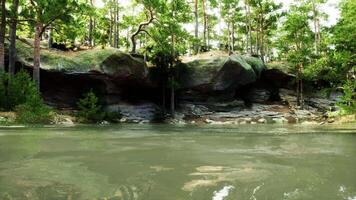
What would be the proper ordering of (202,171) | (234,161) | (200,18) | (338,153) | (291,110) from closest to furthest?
(202,171) → (234,161) → (338,153) → (291,110) → (200,18)

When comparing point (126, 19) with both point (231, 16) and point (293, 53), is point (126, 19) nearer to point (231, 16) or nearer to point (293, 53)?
point (293, 53)

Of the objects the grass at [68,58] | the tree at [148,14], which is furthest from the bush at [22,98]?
the tree at [148,14]

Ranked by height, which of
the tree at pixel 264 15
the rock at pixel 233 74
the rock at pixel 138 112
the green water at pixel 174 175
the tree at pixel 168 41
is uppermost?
the tree at pixel 264 15

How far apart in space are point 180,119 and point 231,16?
21.3 meters

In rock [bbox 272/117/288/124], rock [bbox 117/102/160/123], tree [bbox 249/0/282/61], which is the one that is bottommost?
rock [bbox 272/117/288/124]

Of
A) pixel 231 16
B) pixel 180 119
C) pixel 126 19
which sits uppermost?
pixel 231 16

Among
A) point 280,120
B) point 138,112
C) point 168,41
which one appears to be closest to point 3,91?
point 138,112

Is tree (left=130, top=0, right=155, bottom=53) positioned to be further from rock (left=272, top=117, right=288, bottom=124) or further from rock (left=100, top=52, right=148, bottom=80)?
rock (left=272, top=117, right=288, bottom=124)

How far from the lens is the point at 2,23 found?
1948 cm

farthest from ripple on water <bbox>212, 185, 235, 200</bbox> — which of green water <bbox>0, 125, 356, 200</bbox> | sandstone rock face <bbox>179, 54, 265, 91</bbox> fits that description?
sandstone rock face <bbox>179, 54, 265, 91</bbox>

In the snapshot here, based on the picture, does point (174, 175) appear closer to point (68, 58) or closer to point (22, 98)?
point (22, 98)

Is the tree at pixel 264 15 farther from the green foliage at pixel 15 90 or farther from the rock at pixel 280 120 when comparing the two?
the green foliage at pixel 15 90

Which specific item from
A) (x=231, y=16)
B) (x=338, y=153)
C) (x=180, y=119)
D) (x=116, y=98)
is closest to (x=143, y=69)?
(x=116, y=98)

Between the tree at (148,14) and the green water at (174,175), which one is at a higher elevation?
the tree at (148,14)
